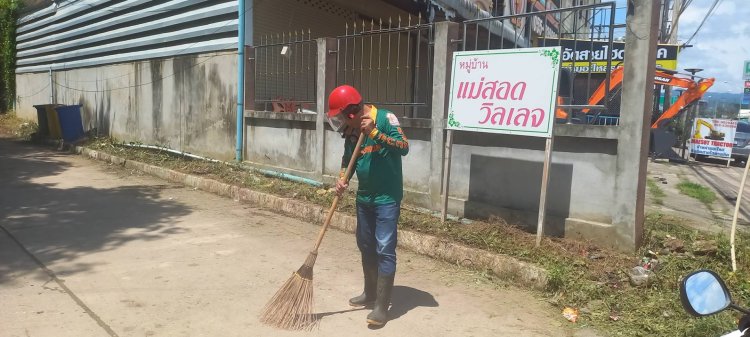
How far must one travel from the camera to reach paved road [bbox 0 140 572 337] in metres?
3.68

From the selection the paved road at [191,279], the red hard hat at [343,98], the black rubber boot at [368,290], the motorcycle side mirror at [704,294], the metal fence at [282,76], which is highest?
the metal fence at [282,76]

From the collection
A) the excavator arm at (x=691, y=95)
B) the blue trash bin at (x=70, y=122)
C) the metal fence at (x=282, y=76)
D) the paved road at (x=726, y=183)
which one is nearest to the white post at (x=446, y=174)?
the metal fence at (x=282, y=76)

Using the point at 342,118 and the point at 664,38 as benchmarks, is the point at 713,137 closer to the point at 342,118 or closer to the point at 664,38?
the point at 664,38

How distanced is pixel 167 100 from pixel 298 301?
8.36 meters

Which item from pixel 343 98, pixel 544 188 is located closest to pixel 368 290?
pixel 343 98

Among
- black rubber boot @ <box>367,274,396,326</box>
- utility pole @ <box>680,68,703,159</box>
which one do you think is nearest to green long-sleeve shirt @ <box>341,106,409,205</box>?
black rubber boot @ <box>367,274,396,326</box>

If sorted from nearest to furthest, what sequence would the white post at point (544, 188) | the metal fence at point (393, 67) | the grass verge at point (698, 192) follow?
the white post at point (544, 188) < the metal fence at point (393, 67) < the grass verge at point (698, 192)

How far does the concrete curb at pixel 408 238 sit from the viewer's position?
14.9 feet

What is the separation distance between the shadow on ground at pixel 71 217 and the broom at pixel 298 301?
6.69ft

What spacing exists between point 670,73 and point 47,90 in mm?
18526

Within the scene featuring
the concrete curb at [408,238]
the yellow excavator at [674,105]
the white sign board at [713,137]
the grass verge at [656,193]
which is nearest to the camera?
the concrete curb at [408,238]

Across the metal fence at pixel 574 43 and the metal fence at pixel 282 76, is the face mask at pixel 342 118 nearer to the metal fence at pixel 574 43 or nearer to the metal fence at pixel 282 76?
the metal fence at pixel 574 43

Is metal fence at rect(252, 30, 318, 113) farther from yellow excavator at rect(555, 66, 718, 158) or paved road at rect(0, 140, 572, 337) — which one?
yellow excavator at rect(555, 66, 718, 158)

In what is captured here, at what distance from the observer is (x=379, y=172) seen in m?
3.71
